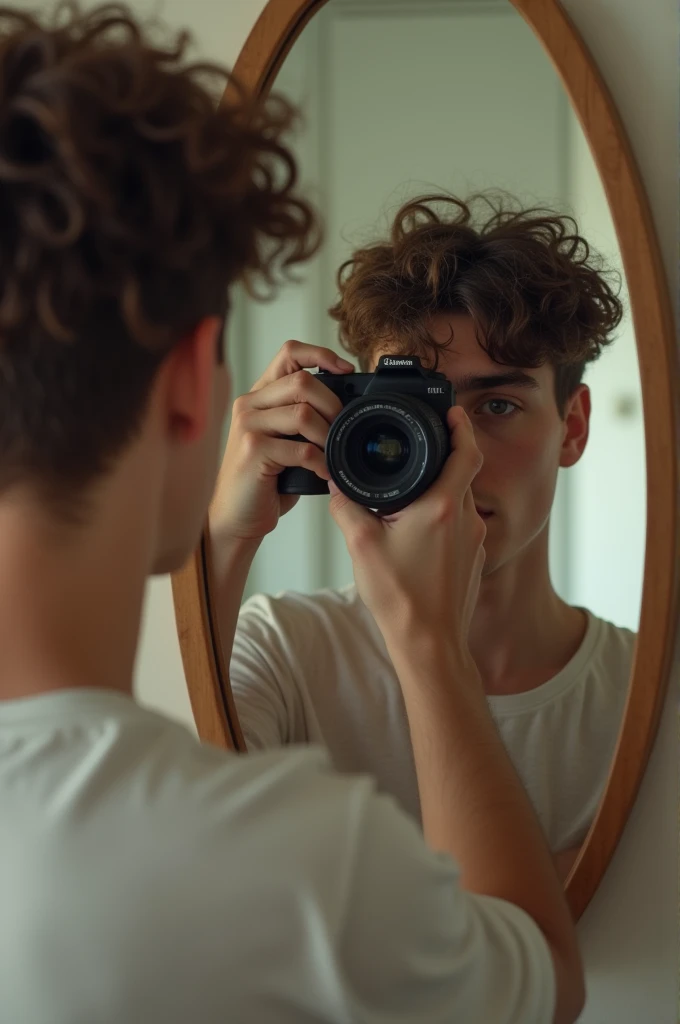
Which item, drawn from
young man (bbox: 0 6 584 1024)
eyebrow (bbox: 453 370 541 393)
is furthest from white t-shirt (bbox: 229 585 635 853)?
young man (bbox: 0 6 584 1024)

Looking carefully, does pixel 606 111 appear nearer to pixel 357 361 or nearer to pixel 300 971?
pixel 357 361

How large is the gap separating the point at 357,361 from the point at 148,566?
411 mm

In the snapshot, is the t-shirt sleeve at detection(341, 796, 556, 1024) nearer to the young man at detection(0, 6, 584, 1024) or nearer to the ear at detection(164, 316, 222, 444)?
the young man at detection(0, 6, 584, 1024)

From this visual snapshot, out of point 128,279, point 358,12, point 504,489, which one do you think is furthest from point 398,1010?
point 358,12

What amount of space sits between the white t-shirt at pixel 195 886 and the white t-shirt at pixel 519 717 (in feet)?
1.24

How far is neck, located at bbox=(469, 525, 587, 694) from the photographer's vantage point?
930 millimetres

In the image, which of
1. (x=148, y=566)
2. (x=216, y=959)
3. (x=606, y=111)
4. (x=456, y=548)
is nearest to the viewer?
(x=216, y=959)

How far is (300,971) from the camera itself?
50 centimetres

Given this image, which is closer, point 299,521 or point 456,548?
point 456,548

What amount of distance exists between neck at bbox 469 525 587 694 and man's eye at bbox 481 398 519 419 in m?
0.11

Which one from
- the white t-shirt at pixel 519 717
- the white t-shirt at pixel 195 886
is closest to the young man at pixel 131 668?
the white t-shirt at pixel 195 886

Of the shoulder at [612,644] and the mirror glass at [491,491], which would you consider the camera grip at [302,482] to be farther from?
the shoulder at [612,644]

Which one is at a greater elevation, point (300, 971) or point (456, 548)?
point (456, 548)

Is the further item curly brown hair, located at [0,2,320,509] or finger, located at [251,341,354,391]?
finger, located at [251,341,354,391]
